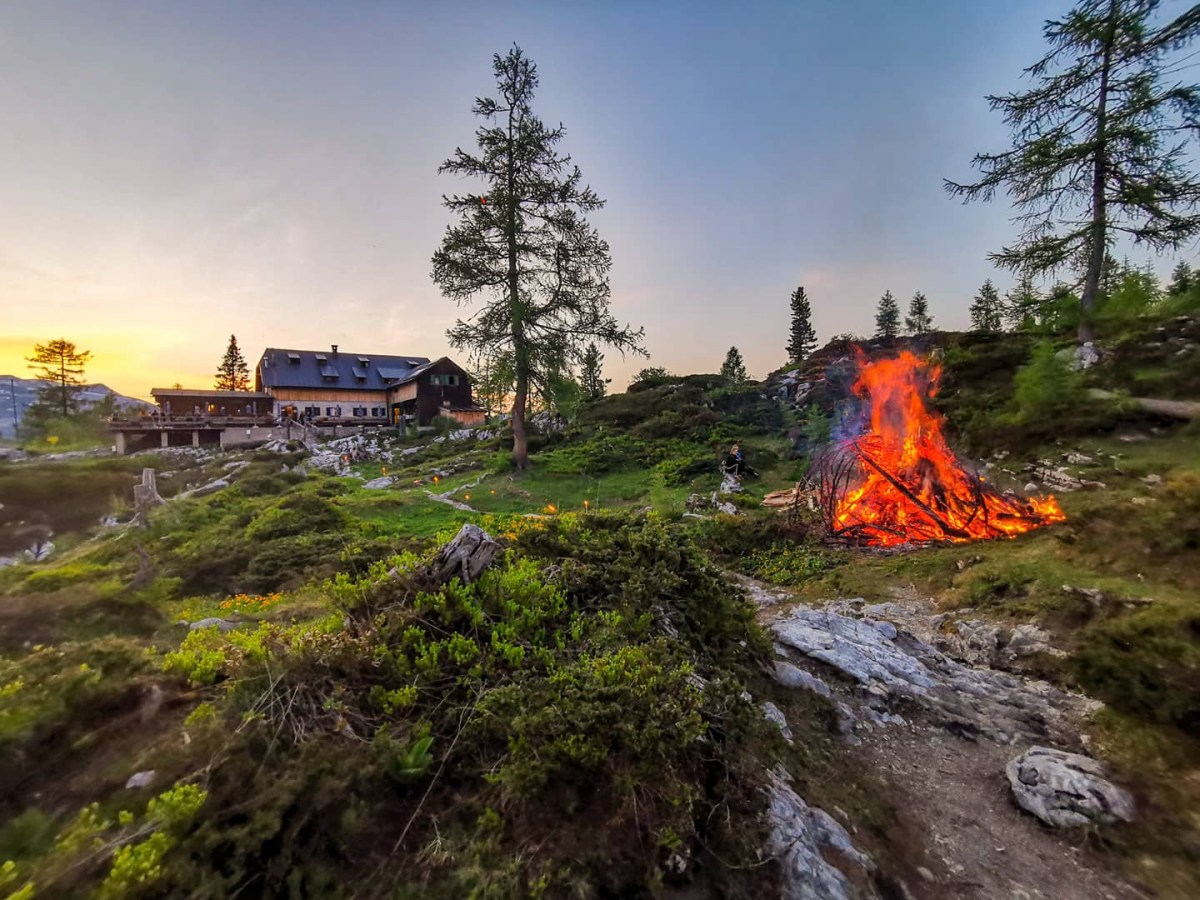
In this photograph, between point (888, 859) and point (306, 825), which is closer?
point (306, 825)

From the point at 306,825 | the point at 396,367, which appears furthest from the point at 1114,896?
the point at 396,367

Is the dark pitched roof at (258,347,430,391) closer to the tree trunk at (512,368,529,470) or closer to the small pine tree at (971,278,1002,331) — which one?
the tree trunk at (512,368,529,470)

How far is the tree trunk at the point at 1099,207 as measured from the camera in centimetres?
1742

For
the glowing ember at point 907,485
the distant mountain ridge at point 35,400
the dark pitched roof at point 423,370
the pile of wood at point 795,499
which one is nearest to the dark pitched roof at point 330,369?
the dark pitched roof at point 423,370

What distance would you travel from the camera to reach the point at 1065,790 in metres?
4.36

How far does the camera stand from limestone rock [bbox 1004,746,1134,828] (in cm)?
417

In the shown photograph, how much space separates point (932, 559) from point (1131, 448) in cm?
653

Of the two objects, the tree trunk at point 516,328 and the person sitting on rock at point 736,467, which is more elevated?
the tree trunk at point 516,328

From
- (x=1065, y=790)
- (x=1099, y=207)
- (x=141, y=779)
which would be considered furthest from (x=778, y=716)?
(x=1099, y=207)

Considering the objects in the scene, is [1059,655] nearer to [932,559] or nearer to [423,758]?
[932,559]

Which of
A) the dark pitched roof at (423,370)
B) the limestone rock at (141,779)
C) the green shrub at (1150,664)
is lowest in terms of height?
the green shrub at (1150,664)

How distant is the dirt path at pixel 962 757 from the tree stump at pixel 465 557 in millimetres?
4337

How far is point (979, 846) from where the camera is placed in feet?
13.4

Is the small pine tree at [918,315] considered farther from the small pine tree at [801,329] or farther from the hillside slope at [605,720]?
the hillside slope at [605,720]
